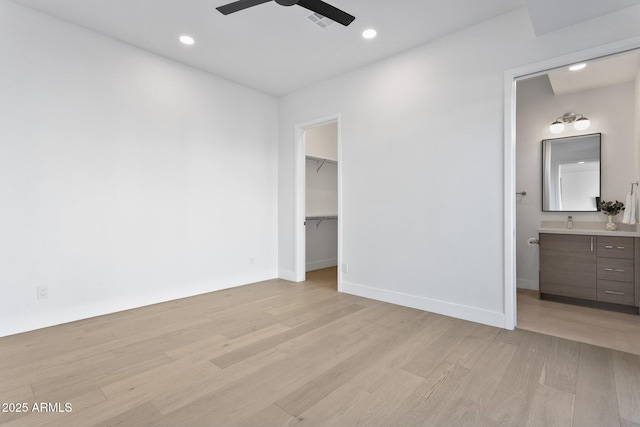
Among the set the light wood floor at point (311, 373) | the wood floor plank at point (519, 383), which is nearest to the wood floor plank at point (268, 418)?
the light wood floor at point (311, 373)

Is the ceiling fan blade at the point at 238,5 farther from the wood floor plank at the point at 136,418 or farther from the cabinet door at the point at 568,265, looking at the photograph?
the cabinet door at the point at 568,265

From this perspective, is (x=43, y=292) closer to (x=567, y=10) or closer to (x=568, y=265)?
(x=567, y=10)

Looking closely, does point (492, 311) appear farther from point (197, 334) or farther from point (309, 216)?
point (309, 216)

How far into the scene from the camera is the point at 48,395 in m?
1.84

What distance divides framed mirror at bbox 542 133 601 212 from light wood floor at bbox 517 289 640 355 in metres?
1.30

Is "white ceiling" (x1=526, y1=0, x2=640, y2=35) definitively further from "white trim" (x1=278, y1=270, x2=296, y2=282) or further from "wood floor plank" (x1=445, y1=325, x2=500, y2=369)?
"white trim" (x1=278, y1=270, x2=296, y2=282)

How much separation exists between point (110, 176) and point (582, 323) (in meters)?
4.97

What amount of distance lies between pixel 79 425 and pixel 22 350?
137cm

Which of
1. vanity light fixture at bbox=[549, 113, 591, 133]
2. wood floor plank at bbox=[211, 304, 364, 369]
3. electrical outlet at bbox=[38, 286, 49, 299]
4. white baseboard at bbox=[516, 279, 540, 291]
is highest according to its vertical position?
vanity light fixture at bbox=[549, 113, 591, 133]

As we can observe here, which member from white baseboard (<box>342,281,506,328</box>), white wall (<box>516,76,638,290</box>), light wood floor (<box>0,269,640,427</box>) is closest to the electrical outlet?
light wood floor (<box>0,269,640,427</box>)

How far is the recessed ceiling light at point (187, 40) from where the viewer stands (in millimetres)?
3248

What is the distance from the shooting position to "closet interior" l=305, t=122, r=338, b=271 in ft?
18.5

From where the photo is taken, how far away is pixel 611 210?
3.63 metres

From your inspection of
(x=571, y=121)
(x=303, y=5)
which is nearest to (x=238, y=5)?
(x=303, y=5)
